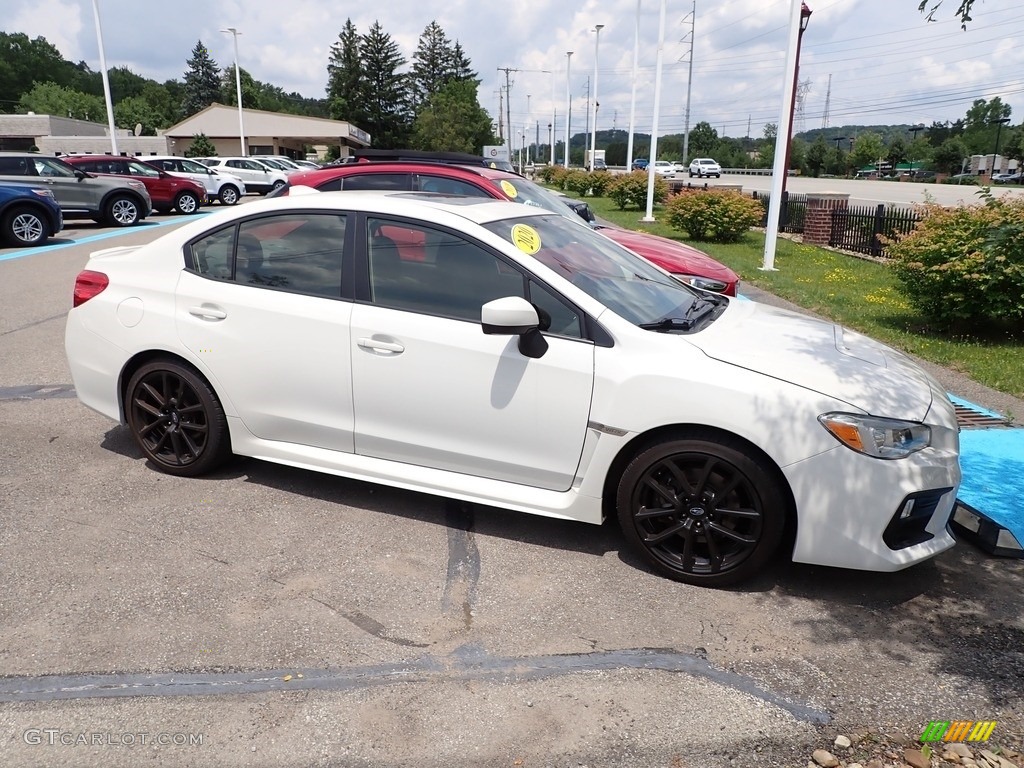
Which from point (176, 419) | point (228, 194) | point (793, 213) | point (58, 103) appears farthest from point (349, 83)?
point (176, 419)


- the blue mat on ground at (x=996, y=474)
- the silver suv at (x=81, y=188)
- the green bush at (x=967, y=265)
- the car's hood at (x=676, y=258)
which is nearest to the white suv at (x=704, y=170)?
the silver suv at (x=81, y=188)

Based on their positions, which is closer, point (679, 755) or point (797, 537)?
point (679, 755)

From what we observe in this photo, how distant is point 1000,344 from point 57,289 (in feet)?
39.1

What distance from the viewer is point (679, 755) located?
8.77 ft

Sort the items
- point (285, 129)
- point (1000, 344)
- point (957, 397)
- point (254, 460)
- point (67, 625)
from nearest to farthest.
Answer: point (67, 625), point (254, 460), point (957, 397), point (1000, 344), point (285, 129)

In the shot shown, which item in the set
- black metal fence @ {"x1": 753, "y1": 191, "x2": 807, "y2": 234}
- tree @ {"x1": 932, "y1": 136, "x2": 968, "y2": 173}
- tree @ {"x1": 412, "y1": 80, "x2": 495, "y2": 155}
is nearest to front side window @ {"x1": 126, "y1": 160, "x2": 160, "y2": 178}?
black metal fence @ {"x1": 753, "y1": 191, "x2": 807, "y2": 234}

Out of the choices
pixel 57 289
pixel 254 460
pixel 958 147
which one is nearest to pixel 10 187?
pixel 57 289

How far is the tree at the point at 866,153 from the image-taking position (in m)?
84.7

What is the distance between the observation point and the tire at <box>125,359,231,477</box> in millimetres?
4590

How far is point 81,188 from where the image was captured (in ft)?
65.0

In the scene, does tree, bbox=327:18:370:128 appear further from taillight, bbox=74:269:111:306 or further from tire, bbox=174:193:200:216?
taillight, bbox=74:269:111:306

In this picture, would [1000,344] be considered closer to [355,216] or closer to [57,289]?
[355,216]

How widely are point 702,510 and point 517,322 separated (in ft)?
3.92

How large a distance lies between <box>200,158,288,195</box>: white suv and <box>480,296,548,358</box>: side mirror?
1337 inches
